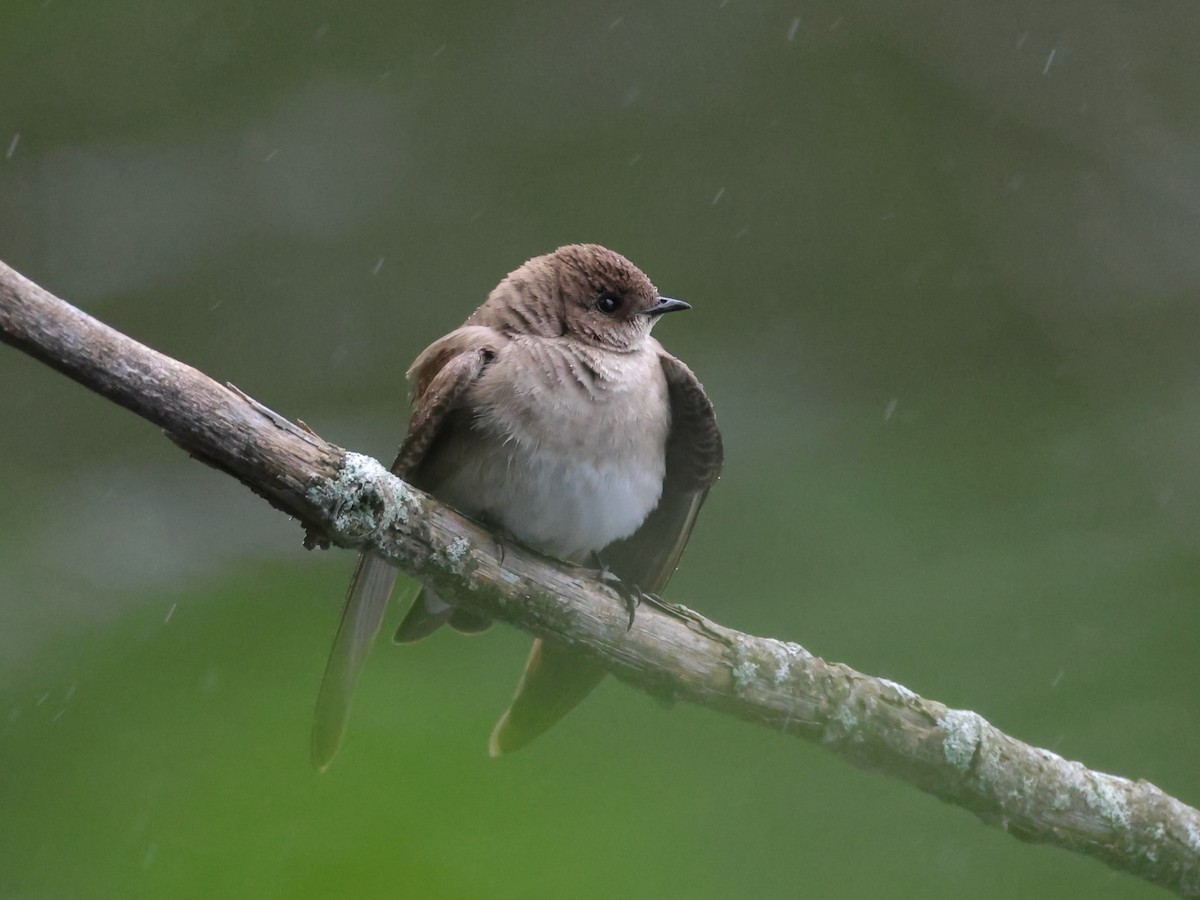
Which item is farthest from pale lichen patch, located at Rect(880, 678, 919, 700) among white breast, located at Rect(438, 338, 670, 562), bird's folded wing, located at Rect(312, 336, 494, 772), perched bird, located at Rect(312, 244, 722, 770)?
bird's folded wing, located at Rect(312, 336, 494, 772)

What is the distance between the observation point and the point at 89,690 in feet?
10.7

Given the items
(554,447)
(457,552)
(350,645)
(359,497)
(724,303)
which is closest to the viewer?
(359,497)

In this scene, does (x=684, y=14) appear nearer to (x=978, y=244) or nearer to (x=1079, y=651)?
(x=978, y=244)

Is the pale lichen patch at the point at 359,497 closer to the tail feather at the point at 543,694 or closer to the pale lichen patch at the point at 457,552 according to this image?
the pale lichen patch at the point at 457,552

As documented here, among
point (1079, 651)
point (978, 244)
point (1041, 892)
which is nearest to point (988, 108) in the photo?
point (978, 244)

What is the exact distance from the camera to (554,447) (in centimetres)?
325

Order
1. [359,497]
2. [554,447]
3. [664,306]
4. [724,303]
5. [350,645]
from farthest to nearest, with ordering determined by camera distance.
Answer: [724,303] < [664,306] < [554,447] < [350,645] < [359,497]

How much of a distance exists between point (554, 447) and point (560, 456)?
28 millimetres

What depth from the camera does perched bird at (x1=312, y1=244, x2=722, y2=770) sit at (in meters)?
3.14

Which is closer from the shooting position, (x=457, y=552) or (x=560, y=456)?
(x=457, y=552)

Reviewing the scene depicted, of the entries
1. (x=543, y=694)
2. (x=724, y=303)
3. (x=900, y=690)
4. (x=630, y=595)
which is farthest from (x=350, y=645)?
(x=724, y=303)

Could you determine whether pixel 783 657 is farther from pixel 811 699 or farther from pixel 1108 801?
pixel 1108 801

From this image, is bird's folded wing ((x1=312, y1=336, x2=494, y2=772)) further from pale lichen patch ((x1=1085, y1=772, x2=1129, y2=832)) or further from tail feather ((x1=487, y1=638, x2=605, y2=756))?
pale lichen patch ((x1=1085, y1=772, x2=1129, y2=832))

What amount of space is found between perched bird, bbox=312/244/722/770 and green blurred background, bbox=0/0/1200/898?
1.03 feet
